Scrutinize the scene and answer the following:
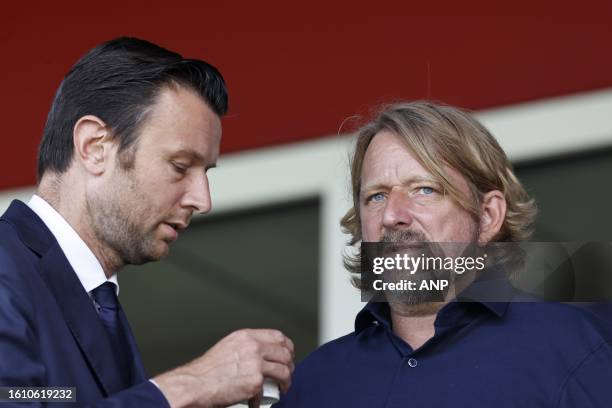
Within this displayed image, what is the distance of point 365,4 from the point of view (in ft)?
10.9

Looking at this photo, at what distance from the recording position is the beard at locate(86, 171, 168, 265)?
5.76 ft

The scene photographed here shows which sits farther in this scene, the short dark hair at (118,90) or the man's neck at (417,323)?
the man's neck at (417,323)

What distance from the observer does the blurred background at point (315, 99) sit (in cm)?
311

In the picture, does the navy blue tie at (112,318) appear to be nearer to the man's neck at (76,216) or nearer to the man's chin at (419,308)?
the man's neck at (76,216)

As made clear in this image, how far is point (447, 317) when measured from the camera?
198cm

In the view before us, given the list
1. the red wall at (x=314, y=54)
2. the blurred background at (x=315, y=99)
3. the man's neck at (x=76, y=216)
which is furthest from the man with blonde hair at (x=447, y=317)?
the red wall at (x=314, y=54)

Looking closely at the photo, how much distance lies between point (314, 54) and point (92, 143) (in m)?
1.64

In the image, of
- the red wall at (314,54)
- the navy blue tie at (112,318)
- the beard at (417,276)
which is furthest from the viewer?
the red wall at (314,54)

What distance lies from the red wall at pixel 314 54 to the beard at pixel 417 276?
45.6 inches

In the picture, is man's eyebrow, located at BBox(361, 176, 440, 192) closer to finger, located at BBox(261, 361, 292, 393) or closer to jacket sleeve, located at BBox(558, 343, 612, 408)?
jacket sleeve, located at BBox(558, 343, 612, 408)

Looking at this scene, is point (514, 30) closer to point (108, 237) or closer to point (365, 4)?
point (365, 4)

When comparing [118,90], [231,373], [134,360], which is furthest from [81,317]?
[118,90]

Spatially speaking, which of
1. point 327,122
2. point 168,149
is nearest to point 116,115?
point 168,149

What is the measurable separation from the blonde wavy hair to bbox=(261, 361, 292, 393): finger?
0.60 m
